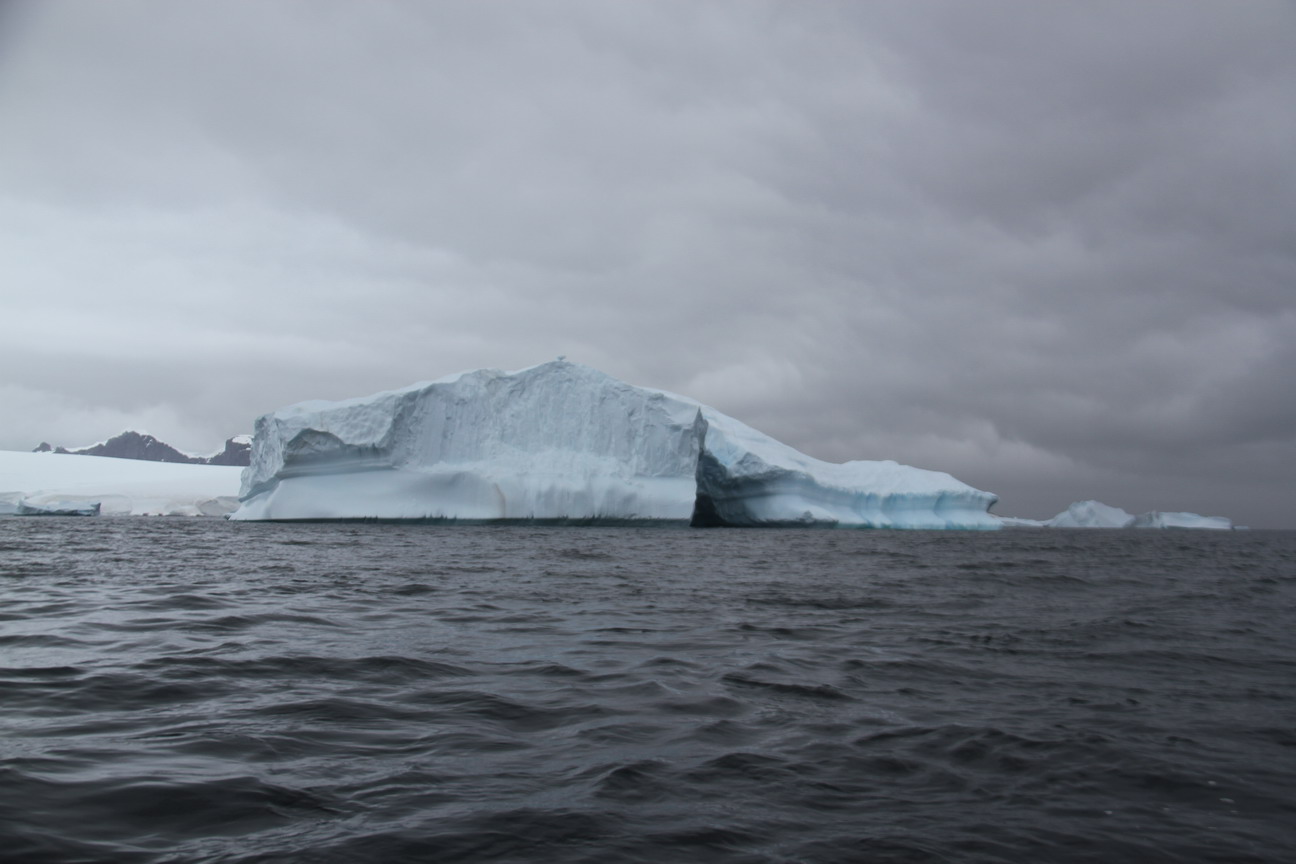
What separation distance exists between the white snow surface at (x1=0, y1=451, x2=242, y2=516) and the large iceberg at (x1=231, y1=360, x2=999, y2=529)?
12991mm

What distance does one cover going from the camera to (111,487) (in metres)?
44.5

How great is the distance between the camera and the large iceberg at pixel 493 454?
26.3 metres

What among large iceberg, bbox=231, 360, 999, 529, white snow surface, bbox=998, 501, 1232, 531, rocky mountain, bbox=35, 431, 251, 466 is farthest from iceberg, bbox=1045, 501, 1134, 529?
rocky mountain, bbox=35, 431, 251, 466

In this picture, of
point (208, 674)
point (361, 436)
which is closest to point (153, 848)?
point (208, 674)

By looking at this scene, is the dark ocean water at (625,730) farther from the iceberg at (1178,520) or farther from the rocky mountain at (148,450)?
the rocky mountain at (148,450)

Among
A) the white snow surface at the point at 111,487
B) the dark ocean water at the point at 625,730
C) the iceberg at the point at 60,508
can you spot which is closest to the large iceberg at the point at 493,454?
the iceberg at the point at 60,508

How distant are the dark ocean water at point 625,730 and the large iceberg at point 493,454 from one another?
1789 centimetres

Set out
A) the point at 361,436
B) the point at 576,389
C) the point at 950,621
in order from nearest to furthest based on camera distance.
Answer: the point at 950,621
the point at 361,436
the point at 576,389

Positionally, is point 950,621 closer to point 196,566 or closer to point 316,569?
point 316,569

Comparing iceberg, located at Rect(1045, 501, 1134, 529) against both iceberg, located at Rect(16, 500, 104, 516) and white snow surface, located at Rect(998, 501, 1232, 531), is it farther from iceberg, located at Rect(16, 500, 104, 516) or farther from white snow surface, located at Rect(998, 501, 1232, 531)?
iceberg, located at Rect(16, 500, 104, 516)

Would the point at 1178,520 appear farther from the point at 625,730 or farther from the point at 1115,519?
the point at 625,730

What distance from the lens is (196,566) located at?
1205 centimetres

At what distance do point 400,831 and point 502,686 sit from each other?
215cm

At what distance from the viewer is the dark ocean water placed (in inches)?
113
